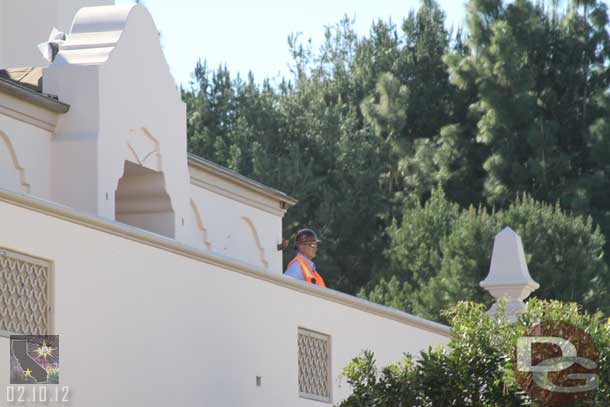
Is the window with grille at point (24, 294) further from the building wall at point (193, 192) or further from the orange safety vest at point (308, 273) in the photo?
the orange safety vest at point (308, 273)

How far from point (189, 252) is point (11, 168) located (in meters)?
3.71

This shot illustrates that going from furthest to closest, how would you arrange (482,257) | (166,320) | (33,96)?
(482,257) → (33,96) → (166,320)

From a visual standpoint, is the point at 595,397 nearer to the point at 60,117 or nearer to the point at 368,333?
the point at 368,333

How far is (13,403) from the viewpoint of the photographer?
10117mm

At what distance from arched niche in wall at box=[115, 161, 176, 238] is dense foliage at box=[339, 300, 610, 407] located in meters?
5.71

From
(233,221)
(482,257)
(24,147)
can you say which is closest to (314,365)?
(24,147)

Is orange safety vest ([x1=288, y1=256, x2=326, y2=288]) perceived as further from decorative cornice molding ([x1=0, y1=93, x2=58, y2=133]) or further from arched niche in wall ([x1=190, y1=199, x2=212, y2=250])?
arched niche in wall ([x1=190, y1=199, x2=212, y2=250])

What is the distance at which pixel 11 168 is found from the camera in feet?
50.6

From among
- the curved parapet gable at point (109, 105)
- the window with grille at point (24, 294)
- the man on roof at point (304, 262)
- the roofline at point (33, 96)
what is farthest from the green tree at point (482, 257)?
the window with grille at point (24, 294)

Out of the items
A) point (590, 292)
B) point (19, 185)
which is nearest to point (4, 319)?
point (19, 185)

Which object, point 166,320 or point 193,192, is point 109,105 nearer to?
point 166,320

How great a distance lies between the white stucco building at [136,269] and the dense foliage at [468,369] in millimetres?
1530

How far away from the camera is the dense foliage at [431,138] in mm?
43219

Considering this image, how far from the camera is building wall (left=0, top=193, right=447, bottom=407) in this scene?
35.2 feet
